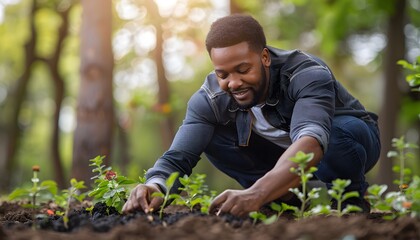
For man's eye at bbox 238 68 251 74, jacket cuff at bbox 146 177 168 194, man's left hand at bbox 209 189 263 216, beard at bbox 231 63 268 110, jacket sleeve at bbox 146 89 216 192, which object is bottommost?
man's left hand at bbox 209 189 263 216

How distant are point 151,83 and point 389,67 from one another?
1178 cm

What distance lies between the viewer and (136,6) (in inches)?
436

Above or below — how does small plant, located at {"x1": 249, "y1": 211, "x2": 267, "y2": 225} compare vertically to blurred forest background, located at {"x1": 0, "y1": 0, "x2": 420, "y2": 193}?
below

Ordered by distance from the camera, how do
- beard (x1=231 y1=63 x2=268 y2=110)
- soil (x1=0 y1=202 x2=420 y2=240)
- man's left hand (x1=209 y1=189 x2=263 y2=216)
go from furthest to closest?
1. beard (x1=231 y1=63 x2=268 y2=110)
2. man's left hand (x1=209 y1=189 x2=263 y2=216)
3. soil (x1=0 y1=202 x2=420 y2=240)

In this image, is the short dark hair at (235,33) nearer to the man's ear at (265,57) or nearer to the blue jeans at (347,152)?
the man's ear at (265,57)

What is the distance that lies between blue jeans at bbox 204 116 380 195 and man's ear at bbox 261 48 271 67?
55cm

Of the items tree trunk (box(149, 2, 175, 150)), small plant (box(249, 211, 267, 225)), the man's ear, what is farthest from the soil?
tree trunk (box(149, 2, 175, 150))

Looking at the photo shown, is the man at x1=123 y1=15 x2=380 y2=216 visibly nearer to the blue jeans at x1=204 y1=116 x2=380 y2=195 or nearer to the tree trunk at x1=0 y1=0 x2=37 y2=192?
the blue jeans at x1=204 y1=116 x2=380 y2=195

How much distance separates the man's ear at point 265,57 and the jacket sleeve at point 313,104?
0.19m

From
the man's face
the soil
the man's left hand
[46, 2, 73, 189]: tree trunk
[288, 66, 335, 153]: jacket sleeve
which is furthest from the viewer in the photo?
[46, 2, 73, 189]: tree trunk

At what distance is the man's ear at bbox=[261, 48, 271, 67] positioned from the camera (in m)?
3.55

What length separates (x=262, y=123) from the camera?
3840 mm

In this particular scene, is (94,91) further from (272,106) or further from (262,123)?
(272,106)

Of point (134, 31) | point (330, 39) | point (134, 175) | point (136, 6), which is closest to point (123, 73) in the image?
point (134, 31)
